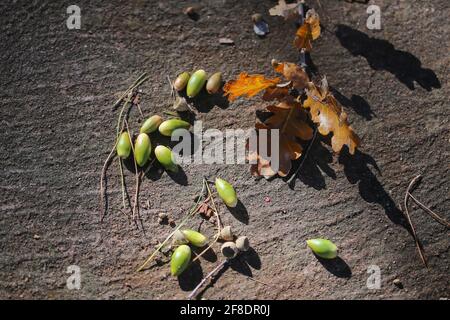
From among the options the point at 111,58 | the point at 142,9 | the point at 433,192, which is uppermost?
the point at 142,9

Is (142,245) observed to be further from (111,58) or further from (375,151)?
(375,151)

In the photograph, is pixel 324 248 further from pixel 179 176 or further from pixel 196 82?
pixel 196 82

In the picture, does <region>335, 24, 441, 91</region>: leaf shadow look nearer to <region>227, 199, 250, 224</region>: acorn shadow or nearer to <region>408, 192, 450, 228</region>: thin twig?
<region>408, 192, 450, 228</region>: thin twig

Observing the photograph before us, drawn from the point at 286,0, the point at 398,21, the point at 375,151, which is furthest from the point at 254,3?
the point at 375,151

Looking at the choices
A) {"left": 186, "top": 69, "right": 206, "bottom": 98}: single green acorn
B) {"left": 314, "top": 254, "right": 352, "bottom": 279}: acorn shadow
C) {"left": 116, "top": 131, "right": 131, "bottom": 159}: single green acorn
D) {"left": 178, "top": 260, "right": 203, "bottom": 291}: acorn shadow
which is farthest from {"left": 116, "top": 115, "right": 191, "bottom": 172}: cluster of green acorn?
{"left": 314, "top": 254, "right": 352, "bottom": 279}: acorn shadow

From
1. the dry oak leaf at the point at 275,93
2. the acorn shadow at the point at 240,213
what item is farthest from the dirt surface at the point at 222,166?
the dry oak leaf at the point at 275,93
